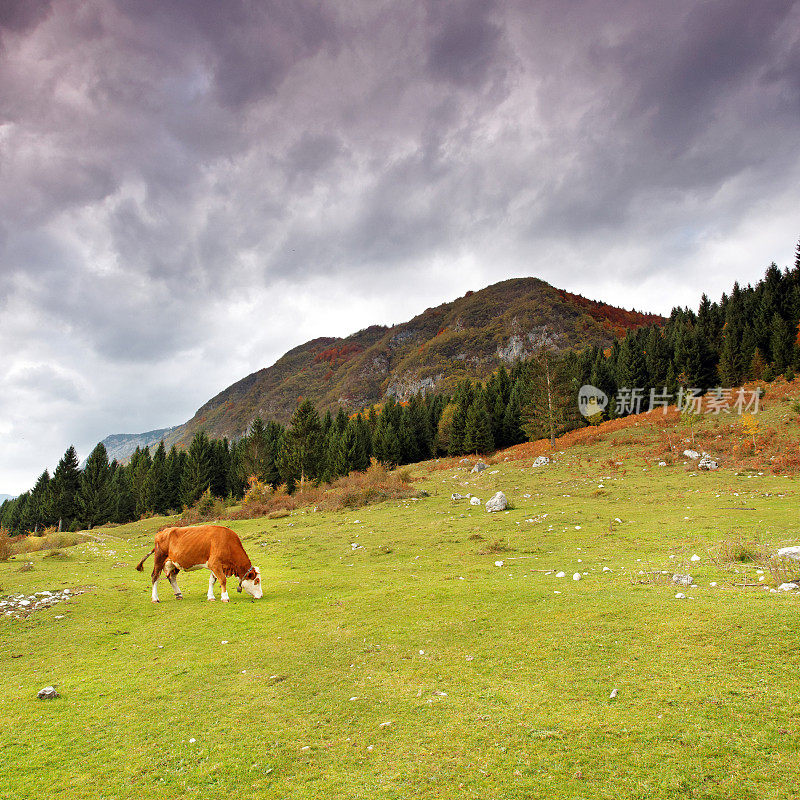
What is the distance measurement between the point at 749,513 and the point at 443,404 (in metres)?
82.2

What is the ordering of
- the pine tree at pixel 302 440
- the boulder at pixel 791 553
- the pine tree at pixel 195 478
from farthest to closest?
the pine tree at pixel 195 478 → the pine tree at pixel 302 440 → the boulder at pixel 791 553

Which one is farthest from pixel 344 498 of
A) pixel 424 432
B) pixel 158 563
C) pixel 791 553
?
pixel 424 432

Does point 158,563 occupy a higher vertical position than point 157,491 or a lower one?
higher

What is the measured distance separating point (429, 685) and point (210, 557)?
27.1ft

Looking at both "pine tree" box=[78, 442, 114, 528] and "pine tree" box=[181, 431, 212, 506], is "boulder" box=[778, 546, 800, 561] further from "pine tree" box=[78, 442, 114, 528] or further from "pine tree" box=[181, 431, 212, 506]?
"pine tree" box=[78, 442, 114, 528]

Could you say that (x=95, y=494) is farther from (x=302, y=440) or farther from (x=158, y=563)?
(x=158, y=563)

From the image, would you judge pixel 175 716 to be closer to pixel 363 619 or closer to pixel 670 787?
pixel 363 619

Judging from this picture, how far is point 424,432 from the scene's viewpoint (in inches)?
3526

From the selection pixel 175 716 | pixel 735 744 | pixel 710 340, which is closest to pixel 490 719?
pixel 735 744

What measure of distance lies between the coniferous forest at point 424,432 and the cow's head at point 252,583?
49.4 m

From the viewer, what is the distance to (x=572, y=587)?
9.60m

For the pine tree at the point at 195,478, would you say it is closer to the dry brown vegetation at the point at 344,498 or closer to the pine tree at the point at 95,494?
the pine tree at the point at 95,494

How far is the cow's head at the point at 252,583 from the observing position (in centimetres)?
1139

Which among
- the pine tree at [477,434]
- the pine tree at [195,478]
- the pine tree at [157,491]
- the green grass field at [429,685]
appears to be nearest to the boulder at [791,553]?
the green grass field at [429,685]
